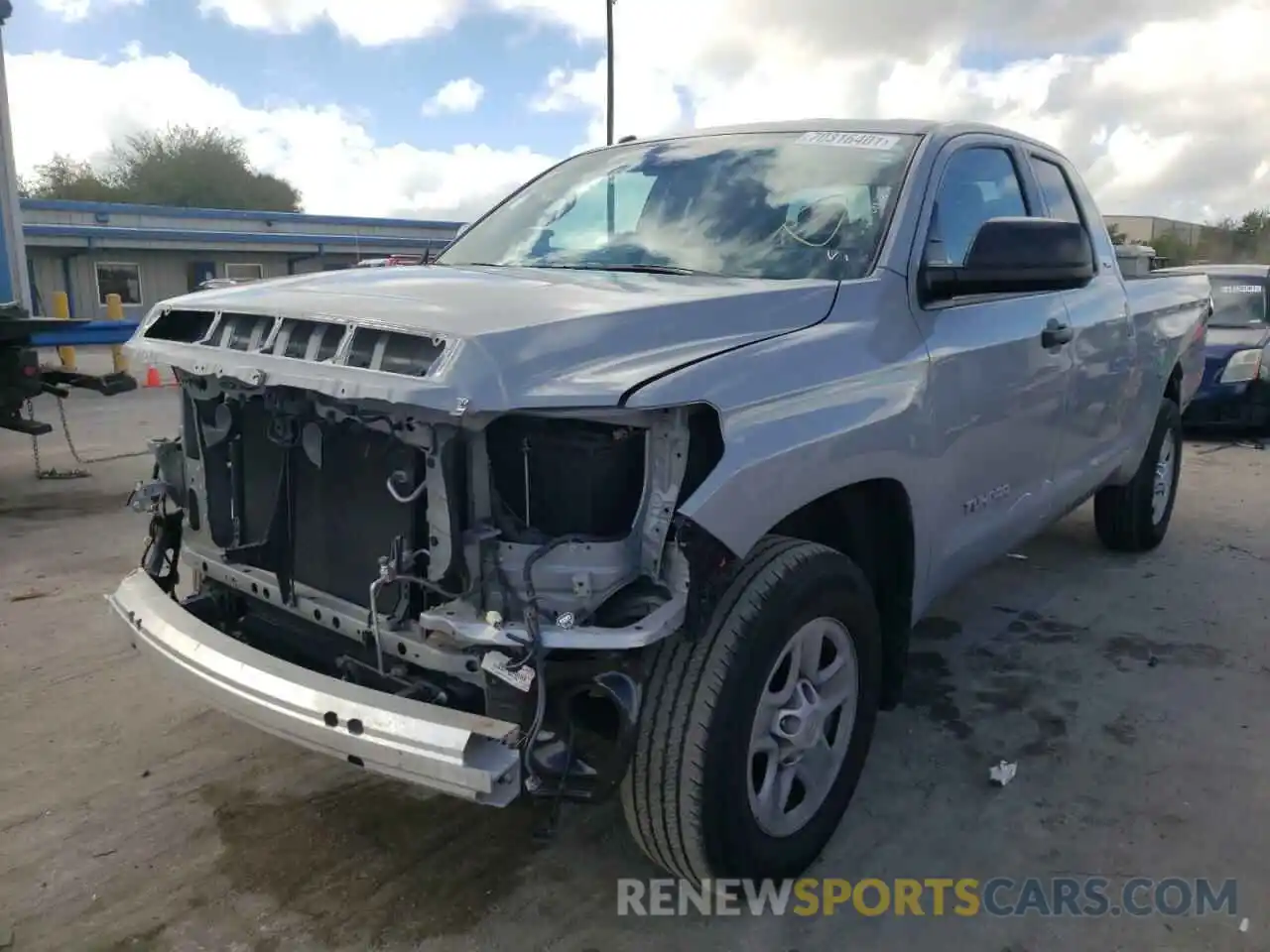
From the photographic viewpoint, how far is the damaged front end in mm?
2211

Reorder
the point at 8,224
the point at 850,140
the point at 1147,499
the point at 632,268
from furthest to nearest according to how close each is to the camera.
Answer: the point at 8,224 → the point at 1147,499 → the point at 850,140 → the point at 632,268

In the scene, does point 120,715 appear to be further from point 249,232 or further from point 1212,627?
point 249,232

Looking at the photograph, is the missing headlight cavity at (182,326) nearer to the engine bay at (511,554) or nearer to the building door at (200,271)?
the engine bay at (511,554)

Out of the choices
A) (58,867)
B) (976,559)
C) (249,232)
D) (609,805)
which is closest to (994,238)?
(976,559)

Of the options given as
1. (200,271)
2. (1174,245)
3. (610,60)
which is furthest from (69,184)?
(1174,245)

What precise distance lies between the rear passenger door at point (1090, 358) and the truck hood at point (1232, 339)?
5.92 m

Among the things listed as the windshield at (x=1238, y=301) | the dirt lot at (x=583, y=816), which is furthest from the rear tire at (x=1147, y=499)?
the windshield at (x=1238, y=301)

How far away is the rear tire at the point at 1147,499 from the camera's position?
5621mm

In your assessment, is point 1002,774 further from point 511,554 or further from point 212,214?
point 212,214

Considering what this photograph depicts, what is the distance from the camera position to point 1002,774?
3365 millimetres

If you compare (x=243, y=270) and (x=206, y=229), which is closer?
(x=206, y=229)

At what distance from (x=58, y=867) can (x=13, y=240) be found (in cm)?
737

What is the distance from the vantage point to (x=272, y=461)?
282cm

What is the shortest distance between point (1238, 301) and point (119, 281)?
83.5 feet
